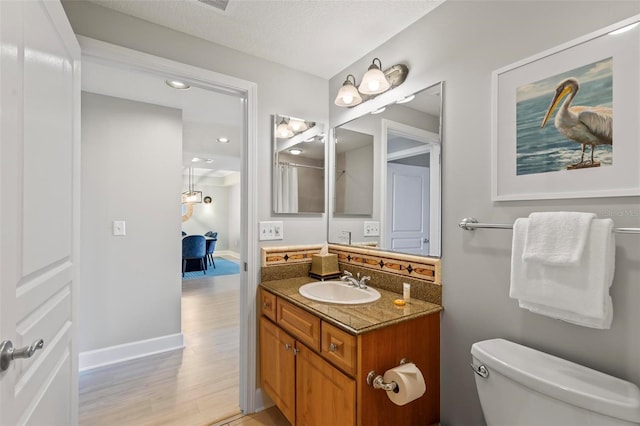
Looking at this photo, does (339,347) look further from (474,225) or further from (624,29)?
(624,29)

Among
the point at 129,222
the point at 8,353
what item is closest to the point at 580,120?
the point at 8,353

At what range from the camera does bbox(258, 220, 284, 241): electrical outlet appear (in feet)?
6.33

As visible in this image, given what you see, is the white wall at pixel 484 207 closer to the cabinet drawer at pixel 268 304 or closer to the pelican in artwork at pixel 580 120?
the pelican in artwork at pixel 580 120

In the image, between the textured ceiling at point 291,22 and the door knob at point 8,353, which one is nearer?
the door knob at point 8,353

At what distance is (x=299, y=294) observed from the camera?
1608 mm

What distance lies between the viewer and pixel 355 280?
178 cm

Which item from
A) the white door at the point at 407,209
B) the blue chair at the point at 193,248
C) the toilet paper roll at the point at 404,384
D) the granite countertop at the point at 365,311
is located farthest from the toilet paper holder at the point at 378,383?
the blue chair at the point at 193,248

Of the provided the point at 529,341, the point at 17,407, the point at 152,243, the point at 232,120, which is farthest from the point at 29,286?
the point at 232,120

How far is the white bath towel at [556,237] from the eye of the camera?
3.03 feet

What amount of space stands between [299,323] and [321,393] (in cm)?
32

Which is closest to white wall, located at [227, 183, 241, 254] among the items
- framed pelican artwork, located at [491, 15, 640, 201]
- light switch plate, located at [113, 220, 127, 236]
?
light switch plate, located at [113, 220, 127, 236]

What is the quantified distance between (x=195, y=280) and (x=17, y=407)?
17.3 feet

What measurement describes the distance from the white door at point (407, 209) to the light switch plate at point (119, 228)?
228cm

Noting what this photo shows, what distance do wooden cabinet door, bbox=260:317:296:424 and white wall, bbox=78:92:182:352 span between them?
4.73 ft
